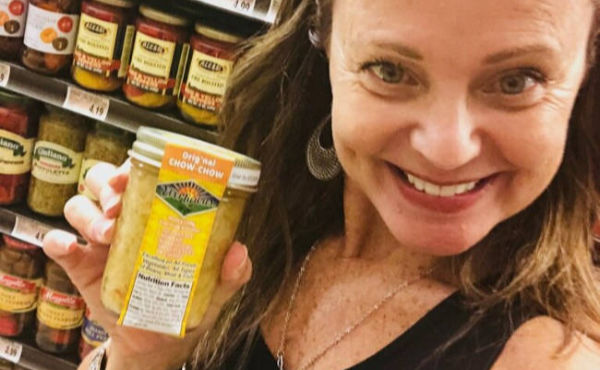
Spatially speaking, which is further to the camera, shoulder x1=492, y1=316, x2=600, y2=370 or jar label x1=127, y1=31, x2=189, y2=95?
jar label x1=127, y1=31, x2=189, y2=95

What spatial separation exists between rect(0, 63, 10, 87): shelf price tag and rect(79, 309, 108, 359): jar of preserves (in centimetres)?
67

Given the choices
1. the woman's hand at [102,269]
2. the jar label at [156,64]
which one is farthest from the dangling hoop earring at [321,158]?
the jar label at [156,64]

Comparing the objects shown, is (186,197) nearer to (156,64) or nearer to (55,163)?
(156,64)

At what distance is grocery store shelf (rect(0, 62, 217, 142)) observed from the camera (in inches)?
68.8

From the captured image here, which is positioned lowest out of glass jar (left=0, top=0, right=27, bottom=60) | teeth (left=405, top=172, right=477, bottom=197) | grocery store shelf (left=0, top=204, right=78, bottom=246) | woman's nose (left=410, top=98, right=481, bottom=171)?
grocery store shelf (left=0, top=204, right=78, bottom=246)

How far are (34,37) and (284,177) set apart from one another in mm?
1073

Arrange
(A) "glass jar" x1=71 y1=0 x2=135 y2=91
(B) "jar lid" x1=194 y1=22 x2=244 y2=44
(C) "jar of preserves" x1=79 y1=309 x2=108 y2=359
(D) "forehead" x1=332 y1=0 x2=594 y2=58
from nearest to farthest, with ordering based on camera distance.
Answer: (D) "forehead" x1=332 y1=0 x2=594 y2=58 < (B) "jar lid" x1=194 y1=22 x2=244 y2=44 < (A) "glass jar" x1=71 y1=0 x2=135 y2=91 < (C) "jar of preserves" x1=79 y1=309 x2=108 y2=359

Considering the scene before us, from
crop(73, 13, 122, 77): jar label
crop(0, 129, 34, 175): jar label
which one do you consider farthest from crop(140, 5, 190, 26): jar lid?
crop(0, 129, 34, 175): jar label

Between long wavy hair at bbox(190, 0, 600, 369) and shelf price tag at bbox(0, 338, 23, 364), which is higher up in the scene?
long wavy hair at bbox(190, 0, 600, 369)

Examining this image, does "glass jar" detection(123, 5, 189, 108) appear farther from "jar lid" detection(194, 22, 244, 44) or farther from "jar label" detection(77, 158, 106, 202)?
"jar label" detection(77, 158, 106, 202)

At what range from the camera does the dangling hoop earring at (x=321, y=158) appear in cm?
104

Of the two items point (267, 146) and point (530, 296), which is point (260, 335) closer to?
point (267, 146)

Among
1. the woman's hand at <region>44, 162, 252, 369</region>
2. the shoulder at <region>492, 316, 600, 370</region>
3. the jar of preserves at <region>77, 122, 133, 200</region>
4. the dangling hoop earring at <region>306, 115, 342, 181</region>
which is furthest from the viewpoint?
the jar of preserves at <region>77, 122, 133, 200</region>

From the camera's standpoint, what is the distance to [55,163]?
1898mm
